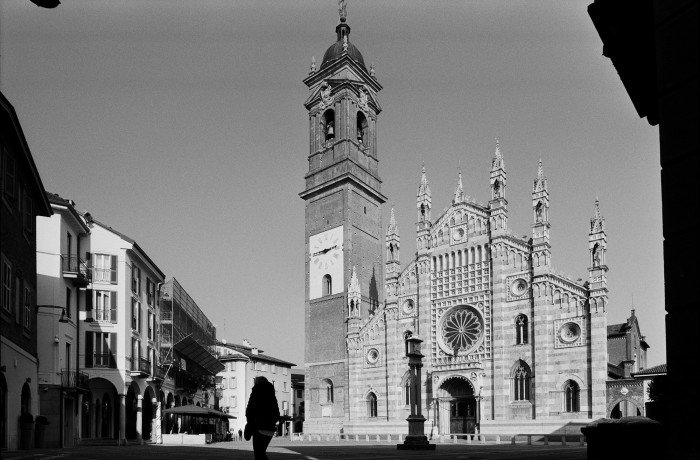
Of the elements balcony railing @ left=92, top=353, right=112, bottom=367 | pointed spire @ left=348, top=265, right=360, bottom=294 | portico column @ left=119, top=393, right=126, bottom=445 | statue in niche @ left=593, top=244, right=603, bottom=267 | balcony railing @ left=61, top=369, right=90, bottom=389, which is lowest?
portico column @ left=119, top=393, right=126, bottom=445

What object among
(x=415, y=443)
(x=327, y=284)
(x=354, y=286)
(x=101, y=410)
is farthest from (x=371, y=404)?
(x=415, y=443)

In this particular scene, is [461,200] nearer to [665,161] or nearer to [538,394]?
[538,394]

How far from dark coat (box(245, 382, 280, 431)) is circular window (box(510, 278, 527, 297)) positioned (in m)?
42.1

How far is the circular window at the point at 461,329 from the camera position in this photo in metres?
53.9

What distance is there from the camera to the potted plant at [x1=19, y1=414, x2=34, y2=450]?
85.2 ft

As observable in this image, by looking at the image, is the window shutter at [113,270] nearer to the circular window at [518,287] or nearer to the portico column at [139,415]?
the portico column at [139,415]

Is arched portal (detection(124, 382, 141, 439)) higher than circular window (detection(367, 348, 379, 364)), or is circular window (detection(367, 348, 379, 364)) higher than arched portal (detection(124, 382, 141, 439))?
circular window (detection(367, 348, 379, 364))

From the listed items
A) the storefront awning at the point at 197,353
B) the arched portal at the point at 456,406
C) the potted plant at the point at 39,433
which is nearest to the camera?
the potted plant at the point at 39,433

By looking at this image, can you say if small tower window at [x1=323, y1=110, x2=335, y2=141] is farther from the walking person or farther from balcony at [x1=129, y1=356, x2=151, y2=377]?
the walking person

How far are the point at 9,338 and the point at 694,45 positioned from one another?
2234 centimetres

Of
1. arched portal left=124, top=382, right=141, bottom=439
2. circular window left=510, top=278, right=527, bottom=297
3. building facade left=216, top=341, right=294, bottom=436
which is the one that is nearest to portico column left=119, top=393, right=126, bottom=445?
arched portal left=124, top=382, right=141, bottom=439

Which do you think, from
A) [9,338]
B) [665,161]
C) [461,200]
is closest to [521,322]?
[461,200]

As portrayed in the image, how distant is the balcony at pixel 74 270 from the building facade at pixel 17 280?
981 cm

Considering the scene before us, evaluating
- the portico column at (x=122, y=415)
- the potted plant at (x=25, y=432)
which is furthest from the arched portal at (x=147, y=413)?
the potted plant at (x=25, y=432)
